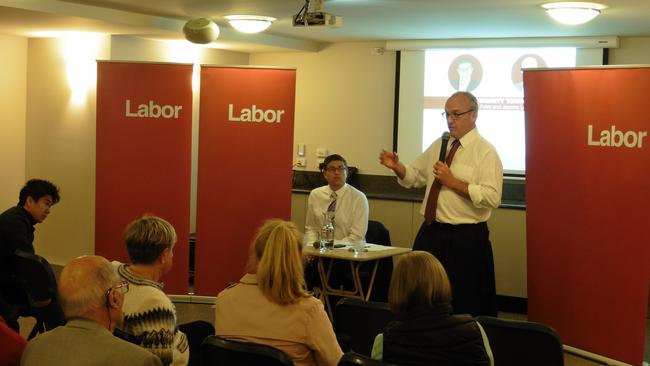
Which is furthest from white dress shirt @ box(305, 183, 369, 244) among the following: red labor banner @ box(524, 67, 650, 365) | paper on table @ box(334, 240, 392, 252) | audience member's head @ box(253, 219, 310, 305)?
audience member's head @ box(253, 219, 310, 305)

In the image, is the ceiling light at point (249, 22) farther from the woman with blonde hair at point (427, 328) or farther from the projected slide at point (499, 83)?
the woman with blonde hair at point (427, 328)

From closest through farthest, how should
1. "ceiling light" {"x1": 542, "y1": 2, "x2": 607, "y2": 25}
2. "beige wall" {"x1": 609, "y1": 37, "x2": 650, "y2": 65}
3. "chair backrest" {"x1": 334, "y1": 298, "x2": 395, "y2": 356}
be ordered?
"chair backrest" {"x1": 334, "y1": 298, "x2": 395, "y2": 356}
"ceiling light" {"x1": 542, "y1": 2, "x2": 607, "y2": 25}
"beige wall" {"x1": 609, "y1": 37, "x2": 650, "y2": 65}

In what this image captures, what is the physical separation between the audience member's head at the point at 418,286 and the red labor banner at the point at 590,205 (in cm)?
275

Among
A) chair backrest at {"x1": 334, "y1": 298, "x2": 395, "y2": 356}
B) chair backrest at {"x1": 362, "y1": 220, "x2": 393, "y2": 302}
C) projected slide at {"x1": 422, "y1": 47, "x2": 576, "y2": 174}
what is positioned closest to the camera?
chair backrest at {"x1": 334, "y1": 298, "x2": 395, "y2": 356}

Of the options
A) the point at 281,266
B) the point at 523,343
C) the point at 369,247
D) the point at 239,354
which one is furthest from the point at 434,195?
the point at 239,354

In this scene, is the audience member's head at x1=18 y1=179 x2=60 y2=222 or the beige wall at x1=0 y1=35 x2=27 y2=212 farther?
the beige wall at x1=0 y1=35 x2=27 y2=212

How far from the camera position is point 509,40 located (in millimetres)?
7805

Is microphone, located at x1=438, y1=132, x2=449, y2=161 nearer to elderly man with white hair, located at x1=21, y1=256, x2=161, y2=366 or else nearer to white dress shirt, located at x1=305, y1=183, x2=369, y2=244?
white dress shirt, located at x1=305, y1=183, x2=369, y2=244

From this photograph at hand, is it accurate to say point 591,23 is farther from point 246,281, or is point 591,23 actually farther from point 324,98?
point 246,281

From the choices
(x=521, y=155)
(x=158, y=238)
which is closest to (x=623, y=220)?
(x=521, y=155)

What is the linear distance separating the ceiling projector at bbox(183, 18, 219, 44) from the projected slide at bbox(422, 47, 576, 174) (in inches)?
103

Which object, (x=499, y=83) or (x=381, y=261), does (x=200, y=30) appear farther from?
(x=499, y=83)

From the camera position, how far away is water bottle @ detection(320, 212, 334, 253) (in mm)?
5844

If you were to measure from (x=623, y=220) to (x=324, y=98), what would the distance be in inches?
168
